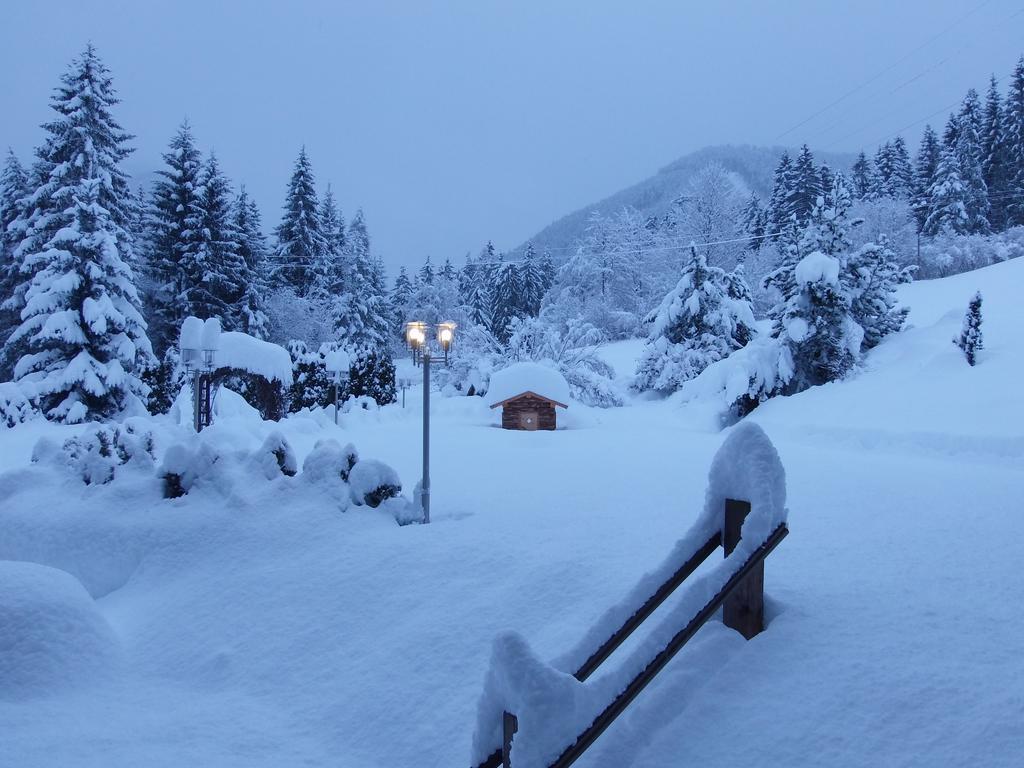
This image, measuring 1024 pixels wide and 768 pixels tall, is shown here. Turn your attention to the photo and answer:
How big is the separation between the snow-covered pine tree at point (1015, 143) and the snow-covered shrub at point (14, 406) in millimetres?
53340

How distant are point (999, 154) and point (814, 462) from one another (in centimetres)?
4822

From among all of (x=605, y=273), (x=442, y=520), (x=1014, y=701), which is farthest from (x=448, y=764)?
(x=605, y=273)

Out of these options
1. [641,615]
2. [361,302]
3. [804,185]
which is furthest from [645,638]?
[804,185]

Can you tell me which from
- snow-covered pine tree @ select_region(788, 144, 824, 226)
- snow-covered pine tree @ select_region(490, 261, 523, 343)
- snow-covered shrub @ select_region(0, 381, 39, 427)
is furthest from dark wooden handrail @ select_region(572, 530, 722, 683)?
snow-covered pine tree @ select_region(490, 261, 523, 343)

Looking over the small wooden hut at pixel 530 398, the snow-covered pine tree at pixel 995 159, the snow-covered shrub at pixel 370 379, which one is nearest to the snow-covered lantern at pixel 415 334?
the small wooden hut at pixel 530 398

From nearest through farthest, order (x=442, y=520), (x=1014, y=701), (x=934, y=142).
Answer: (x=1014, y=701), (x=442, y=520), (x=934, y=142)

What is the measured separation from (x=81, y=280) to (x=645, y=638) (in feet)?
77.7

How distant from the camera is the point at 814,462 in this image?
10.8 metres

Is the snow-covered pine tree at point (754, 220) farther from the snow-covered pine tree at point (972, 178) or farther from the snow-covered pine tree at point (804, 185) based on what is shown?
the snow-covered pine tree at point (972, 178)

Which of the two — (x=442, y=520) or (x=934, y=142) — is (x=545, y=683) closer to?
(x=442, y=520)

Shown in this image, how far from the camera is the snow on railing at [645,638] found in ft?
8.63

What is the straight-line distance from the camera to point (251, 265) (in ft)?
116

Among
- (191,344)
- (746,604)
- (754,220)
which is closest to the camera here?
(746,604)

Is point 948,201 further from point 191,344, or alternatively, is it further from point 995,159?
point 191,344
